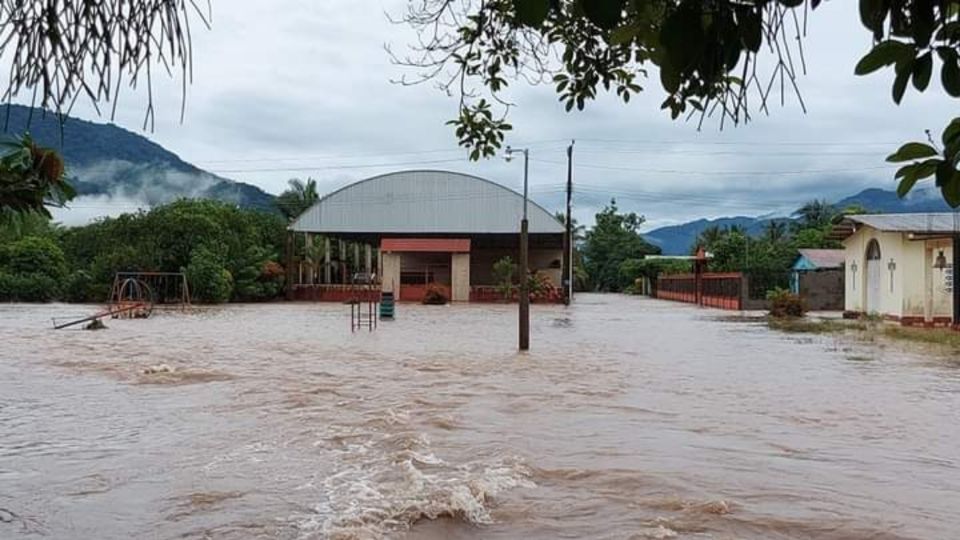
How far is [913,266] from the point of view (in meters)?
23.7

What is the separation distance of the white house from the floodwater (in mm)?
8927

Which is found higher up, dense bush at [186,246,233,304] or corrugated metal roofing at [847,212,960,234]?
corrugated metal roofing at [847,212,960,234]

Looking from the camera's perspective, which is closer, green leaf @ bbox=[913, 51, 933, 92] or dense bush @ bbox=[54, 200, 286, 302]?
green leaf @ bbox=[913, 51, 933, 92]

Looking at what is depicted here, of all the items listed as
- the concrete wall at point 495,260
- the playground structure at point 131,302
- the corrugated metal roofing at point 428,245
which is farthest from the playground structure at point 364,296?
the playground structure at point 131,302

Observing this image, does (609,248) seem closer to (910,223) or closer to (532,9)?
(910,223)

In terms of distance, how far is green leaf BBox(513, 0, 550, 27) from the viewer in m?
1.38

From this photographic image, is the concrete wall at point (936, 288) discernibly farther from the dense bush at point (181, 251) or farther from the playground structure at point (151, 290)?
the dense bush at point (181, 251)

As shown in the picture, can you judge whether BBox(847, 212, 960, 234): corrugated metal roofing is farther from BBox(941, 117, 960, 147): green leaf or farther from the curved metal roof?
BBox(941, 117, 960, 147): green leaf

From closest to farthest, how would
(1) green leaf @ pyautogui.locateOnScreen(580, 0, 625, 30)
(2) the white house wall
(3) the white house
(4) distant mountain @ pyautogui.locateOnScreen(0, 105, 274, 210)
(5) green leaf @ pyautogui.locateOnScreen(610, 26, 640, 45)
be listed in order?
(1) green leaf @ pyautogui.locateOnScreen(580, 0, 625, 30)
(5) green leaf @ pyautogui.locateOnScreen(610, 26, 640, 45)
(4) distant mountain @ pyautogui.locateOnScreen(0, 105, 274, 210)
(3) the white house
(2) the white house wall

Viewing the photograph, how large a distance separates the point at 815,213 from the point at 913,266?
39.6 meters

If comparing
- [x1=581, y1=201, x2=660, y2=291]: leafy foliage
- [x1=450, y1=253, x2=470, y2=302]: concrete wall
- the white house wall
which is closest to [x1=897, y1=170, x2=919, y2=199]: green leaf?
the white house wall

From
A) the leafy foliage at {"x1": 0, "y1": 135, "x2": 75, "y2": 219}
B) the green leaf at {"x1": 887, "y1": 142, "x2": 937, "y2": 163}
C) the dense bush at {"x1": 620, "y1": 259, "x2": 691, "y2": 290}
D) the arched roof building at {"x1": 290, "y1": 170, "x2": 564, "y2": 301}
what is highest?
the arched roof building at {"x1": 290, "y1": 170, "x2": 564, "y2": 301}

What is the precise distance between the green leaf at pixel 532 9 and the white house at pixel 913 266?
23074 mm

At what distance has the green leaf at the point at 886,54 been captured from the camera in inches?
57.4
